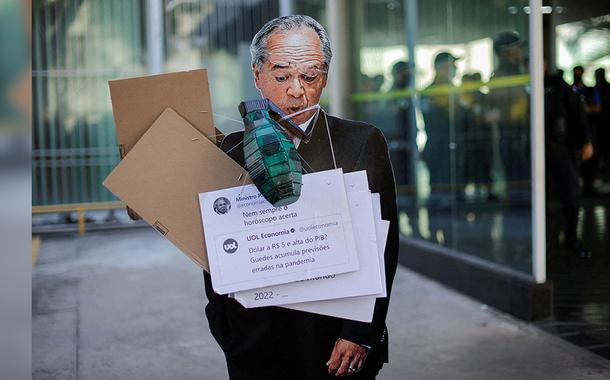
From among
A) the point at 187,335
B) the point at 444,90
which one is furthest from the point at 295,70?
the point at 444,90

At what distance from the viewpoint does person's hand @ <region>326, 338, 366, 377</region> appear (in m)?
2.61

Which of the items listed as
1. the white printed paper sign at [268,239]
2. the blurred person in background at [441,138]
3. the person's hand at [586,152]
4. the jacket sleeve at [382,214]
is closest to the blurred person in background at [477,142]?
the blurred person in background at [441,138]

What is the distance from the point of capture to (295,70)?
263 centimetres

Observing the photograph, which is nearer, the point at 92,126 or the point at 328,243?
the point at 328,243

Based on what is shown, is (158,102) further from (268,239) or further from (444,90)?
(444,90)

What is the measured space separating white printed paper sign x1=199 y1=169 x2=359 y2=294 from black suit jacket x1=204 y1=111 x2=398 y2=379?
0.15 metres

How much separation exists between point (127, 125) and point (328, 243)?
0.62 meters

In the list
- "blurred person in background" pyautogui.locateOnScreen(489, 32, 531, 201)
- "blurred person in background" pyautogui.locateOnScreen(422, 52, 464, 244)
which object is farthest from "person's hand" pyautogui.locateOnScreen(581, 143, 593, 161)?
"blurred person in background" pyautogui.locateOnScreen(489, 32, 531, 201)

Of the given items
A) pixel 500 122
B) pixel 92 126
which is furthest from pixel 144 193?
pixel 92 126

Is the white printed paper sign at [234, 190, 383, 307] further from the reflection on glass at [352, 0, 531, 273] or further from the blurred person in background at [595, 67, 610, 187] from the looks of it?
the blurred person in background at [595, 67, 610, 187]

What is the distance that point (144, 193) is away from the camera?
2.50 metres

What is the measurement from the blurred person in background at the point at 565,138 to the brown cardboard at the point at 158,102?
6.31m

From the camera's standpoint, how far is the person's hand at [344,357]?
2.61 m

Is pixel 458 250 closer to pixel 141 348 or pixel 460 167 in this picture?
pixel 460 167
